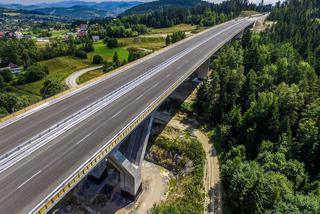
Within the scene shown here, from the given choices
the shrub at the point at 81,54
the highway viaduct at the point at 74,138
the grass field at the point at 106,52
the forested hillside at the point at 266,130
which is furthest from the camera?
the grass field at the point at 106,52

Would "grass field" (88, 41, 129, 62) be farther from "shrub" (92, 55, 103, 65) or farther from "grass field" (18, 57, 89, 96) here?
"grass field" (18, 57, 89, 96)

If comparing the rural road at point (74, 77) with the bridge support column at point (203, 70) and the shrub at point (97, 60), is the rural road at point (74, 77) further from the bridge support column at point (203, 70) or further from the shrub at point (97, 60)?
the bridge support column at point (203, 70)

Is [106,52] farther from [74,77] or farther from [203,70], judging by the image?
[203,70]

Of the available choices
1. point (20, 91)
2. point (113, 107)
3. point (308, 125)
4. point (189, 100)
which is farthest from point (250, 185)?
point (20, 91)

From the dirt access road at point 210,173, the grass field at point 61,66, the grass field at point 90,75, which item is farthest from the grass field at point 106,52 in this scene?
the dirt access road at point 210,173

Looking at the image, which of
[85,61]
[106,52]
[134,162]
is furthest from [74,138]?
[106,52]

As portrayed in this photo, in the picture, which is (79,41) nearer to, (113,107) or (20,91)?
(20,91)
